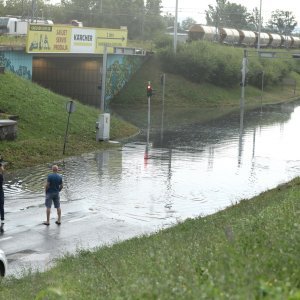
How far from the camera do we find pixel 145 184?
24.8 meters

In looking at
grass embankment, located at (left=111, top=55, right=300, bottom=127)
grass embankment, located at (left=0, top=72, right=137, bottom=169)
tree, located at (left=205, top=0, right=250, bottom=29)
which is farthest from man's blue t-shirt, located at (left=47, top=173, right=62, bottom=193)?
tree, located at (left=205, top=0, right=250, bottom=29)

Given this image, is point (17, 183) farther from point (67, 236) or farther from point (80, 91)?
point (80, 91)

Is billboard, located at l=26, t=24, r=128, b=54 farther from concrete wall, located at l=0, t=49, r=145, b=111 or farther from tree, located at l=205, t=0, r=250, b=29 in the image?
tree, located at l=205, t=0, r=250, b=29

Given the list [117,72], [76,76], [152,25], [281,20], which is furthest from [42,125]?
[281,20]

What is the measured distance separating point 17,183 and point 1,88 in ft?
43.4

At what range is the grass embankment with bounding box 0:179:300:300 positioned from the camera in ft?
22.2

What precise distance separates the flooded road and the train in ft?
149

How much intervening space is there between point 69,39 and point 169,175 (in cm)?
2456

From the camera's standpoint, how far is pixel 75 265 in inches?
511

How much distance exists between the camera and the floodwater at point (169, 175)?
21.1 metres

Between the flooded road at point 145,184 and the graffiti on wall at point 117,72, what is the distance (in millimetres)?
18035

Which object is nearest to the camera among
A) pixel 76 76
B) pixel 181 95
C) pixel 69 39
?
pixel 69 39

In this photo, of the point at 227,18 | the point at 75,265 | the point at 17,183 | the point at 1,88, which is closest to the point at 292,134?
the point at 1,88

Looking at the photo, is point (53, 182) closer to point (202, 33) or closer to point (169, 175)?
point (169, 175)
